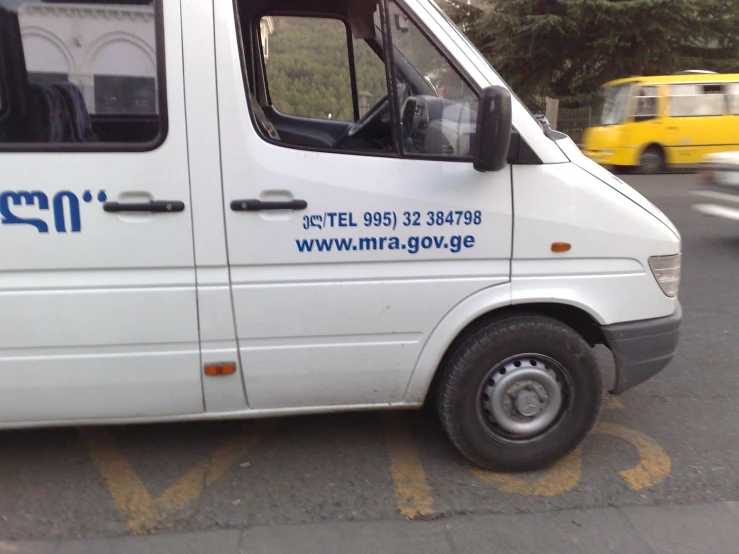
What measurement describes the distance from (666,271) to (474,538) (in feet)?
4.94

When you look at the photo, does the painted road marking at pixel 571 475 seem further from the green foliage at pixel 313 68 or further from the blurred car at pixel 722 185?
the blurred car at pixel 722 185

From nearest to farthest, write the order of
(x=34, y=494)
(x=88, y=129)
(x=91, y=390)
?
(x=88, y=129), (x=91, y=390), (x=34, y=494)

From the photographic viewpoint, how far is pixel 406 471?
11.2 feet

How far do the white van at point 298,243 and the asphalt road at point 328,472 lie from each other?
27 cm

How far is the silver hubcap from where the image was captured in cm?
323

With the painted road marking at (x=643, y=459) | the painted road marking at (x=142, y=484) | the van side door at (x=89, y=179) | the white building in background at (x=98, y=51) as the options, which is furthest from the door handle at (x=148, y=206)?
the painted road marking at (x=643, y=459)

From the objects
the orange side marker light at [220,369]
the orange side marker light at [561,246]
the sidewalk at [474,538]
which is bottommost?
the sidewalk at [474,538]

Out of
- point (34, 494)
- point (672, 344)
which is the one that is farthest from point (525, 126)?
point (34, 494)

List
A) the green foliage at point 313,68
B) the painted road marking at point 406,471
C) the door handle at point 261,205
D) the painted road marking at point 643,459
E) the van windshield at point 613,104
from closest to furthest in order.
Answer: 1. the door handle at point 261,205
2. the painted road marking at point 406,471
3. the painted road marking at point 643,459
4. the green foliage at point 313,68
5. the van windshield at point 613,104

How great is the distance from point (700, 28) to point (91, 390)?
19.4 metres

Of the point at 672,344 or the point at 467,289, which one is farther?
the point at 672,344

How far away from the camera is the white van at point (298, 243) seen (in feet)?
9.10

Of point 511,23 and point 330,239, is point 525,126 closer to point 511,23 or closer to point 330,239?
point 330,239

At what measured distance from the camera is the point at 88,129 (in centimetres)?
279
